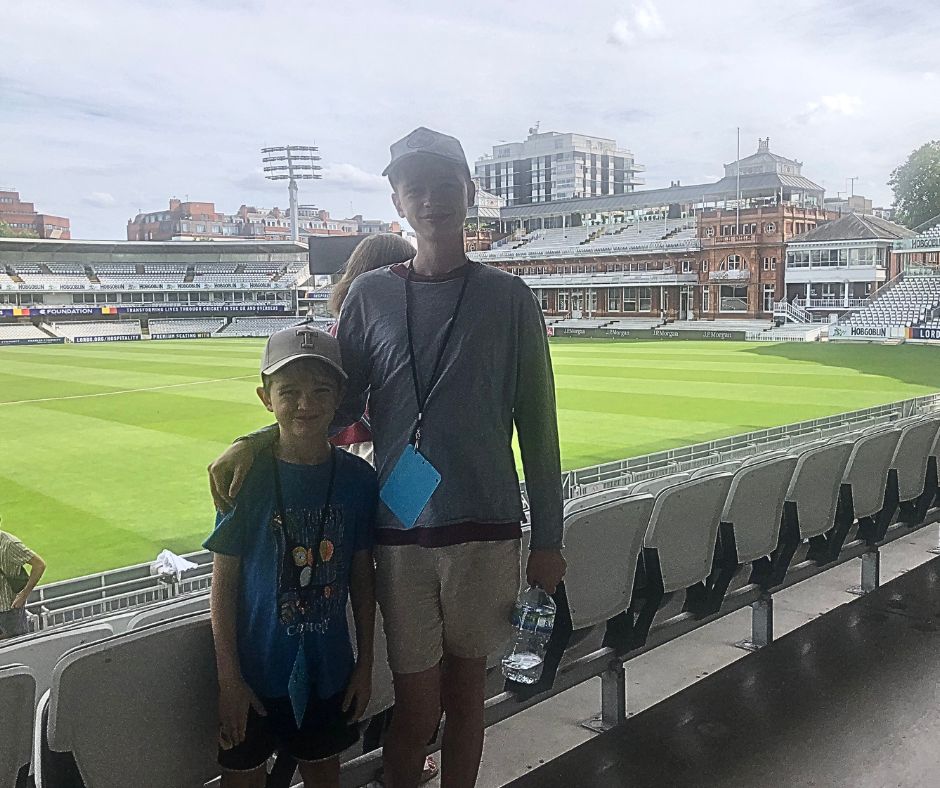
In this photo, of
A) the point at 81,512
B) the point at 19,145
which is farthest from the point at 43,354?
the point at 19,145

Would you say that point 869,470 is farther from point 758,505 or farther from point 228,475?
point 228,475

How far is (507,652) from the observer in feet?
5.88

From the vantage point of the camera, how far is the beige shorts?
1.34 meters

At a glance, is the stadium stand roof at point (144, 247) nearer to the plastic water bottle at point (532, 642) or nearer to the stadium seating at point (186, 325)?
the stadium seating at point (186, 325)

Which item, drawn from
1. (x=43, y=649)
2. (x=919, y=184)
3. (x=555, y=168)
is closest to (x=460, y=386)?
(x=43, y=649)

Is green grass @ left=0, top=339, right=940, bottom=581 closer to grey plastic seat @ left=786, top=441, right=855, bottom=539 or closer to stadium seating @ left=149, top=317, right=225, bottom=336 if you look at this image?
grey plastic seat @ left=786, top=441, right=855, bottom=539

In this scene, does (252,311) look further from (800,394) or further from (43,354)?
(800,394)

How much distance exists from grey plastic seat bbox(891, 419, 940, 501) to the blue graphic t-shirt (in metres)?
2.09

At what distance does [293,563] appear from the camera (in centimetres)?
128

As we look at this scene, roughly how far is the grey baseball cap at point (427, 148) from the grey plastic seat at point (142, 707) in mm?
726

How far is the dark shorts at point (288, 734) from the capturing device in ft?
4.24

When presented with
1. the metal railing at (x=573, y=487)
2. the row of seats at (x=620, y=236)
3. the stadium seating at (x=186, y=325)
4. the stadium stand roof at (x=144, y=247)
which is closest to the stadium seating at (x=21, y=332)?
the stadium stand roof at (x=144, y=247)

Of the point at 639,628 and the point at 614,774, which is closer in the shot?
the point at 614,774

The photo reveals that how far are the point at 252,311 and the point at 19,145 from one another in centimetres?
3271
